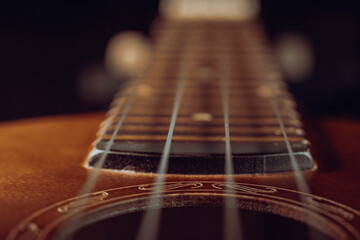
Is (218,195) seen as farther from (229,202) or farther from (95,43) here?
(95,43)

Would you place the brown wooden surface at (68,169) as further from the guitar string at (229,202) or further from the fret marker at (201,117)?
the fret marker at (201,117)

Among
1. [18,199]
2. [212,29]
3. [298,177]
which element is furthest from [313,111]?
[18,199]

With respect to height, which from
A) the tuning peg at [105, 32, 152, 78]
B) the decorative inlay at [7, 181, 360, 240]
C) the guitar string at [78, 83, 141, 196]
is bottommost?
the decorative inlay at [7, 181, 360, 240]

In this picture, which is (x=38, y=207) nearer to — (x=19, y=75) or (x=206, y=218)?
(x=206, y=218)

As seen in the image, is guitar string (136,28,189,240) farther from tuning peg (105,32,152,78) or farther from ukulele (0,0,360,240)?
tuning peg (105,32,152,78)

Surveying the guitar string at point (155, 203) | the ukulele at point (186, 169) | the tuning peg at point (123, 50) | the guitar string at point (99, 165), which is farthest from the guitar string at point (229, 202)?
the tuning peg at point (123, 50)

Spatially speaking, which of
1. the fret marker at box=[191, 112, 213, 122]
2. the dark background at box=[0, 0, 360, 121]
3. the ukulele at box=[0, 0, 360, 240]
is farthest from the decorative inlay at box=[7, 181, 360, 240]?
the dark background at box=[0, 0, 360, 121]

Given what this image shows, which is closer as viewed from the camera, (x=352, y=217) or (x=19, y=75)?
(x=352, y=217)
